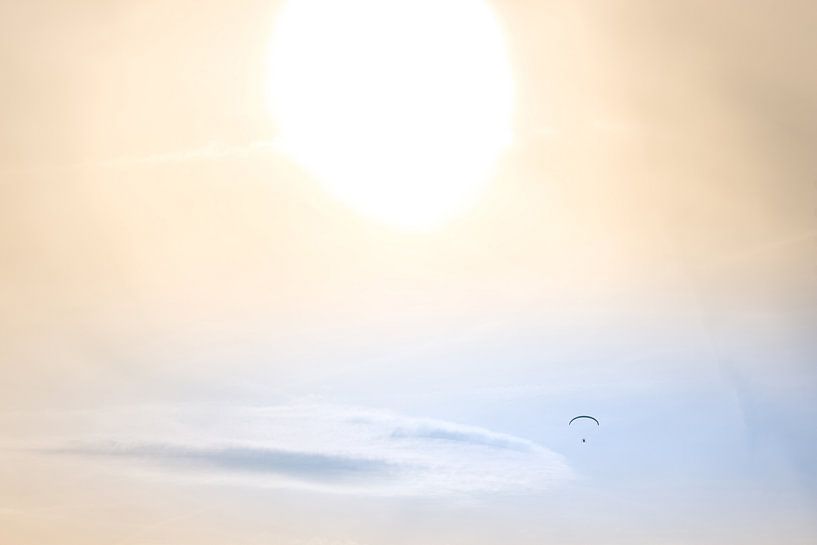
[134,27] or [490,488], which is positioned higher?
[134,27]

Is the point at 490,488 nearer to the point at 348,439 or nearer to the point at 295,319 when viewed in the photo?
the point at 348,439

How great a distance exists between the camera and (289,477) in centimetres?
502

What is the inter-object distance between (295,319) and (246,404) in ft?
2.36

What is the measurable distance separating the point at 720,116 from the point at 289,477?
3.48 metres

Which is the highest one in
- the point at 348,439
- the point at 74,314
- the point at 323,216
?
the point at 323,216

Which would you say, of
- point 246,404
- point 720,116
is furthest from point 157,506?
point 720,116

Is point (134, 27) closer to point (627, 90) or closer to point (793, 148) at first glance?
point (627, 90)

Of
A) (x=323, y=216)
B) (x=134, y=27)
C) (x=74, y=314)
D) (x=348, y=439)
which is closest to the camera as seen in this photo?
(x=134, y=27)

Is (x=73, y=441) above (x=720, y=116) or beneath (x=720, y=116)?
beneath

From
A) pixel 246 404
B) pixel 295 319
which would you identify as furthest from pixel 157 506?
pixel 295 319

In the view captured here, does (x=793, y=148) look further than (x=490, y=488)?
No

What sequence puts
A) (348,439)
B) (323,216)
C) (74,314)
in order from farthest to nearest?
(348,439) → (74,314) → (323,216)

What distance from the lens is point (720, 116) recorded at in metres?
4.04

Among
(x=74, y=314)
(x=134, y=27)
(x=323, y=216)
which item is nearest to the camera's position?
(x=134, y=27)
